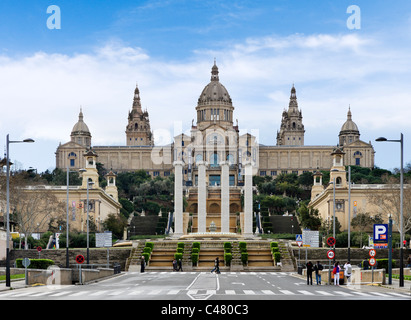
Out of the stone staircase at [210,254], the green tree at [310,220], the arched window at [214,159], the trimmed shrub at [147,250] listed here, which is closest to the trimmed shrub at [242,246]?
the stone staircase at [210,254]

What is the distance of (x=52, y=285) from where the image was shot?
43281 millimetres

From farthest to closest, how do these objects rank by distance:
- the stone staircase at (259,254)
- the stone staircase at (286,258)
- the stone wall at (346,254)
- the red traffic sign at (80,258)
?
the stone wall at (346,254) → the stone staircase at (259,254) → the stone staircase at (286,258) → the red traffic sign at (80,258)

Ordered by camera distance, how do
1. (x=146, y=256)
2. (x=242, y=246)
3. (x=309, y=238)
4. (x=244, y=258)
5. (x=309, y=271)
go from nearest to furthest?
(x=309, y=271) → (x=309, y=238) → (x=244, y=258) → (x=146, y=256) → (x=242, y=246)

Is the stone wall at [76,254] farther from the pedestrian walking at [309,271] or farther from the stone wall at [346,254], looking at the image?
the pedestrian walking at [309,271]

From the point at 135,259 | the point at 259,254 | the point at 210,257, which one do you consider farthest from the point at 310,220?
the point at 135,259

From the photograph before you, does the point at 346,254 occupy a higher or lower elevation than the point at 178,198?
lower

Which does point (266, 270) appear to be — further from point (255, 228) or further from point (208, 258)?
point (255, 228)

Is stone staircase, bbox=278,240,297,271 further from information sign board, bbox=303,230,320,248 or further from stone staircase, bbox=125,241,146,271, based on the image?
stone staircase, bbox=125,241,146,271

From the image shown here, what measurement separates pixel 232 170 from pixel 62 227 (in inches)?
3555

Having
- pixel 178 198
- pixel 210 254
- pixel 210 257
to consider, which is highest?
pixel 178 198

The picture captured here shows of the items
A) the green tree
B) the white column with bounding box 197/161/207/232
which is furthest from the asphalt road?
the green tree

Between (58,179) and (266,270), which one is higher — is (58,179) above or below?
above

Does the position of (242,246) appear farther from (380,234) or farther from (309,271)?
(380,234)
